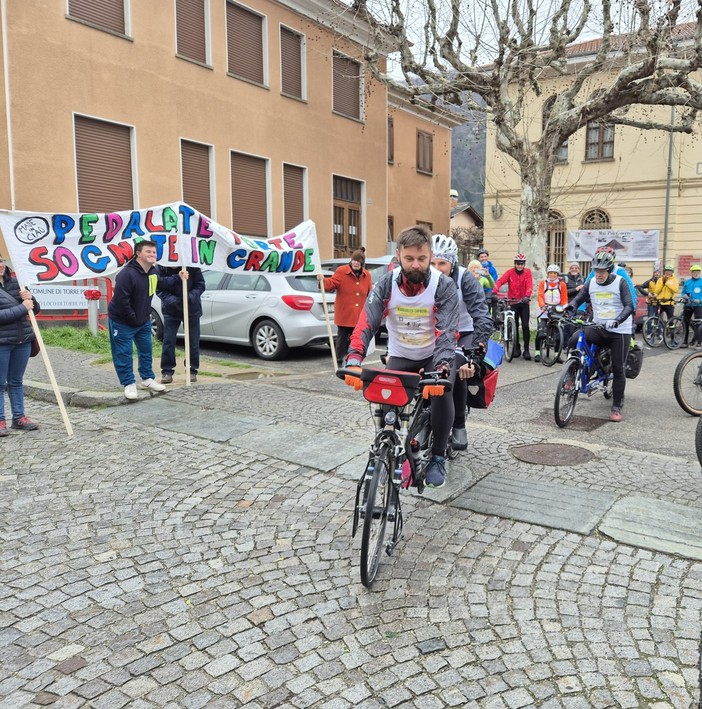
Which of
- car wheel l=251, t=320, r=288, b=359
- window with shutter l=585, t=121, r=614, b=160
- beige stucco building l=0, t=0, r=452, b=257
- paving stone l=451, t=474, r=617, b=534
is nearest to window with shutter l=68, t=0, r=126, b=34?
beige stucco building l=0, t=0, r=452, b=257

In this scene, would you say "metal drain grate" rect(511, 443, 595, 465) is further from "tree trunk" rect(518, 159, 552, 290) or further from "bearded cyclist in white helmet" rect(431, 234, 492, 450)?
"tree trunk" rect(518, 159, 552, 290)

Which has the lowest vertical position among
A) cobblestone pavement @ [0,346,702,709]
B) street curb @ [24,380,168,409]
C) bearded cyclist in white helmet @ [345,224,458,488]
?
cobblestone pavement @ [0,346,702,709]

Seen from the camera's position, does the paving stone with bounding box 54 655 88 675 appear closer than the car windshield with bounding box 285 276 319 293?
Yes

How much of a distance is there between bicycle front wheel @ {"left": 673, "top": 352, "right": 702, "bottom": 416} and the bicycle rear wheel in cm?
397

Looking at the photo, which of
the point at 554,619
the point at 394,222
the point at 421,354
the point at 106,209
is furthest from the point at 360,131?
the point at 554,619

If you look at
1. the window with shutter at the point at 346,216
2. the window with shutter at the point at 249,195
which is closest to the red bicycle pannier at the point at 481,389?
the window with shutter at the point at 249,195

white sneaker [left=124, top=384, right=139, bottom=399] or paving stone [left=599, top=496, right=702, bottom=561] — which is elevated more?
white sneaker [left=124, top=384, right=139, bottom=399]

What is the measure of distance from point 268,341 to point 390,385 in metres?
8.12

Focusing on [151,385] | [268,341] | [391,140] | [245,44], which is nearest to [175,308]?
[151,385]

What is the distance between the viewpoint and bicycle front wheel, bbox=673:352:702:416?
7.26 meters

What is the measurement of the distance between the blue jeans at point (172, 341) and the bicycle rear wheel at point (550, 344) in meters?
5.93

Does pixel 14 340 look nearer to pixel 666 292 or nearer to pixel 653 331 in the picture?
pixel 653 331

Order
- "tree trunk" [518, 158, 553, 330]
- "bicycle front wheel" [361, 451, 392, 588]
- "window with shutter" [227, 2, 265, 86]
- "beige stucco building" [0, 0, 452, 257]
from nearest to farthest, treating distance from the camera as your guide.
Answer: "bicycle front wheel" [361, 451, 392, 588] → "beige stucco building" [0, 0, 452, 257] → "tree trunk" [518, 158, 553, 330] → "window with shutter" [227, 2, 265, 86]

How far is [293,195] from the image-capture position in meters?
20.9
